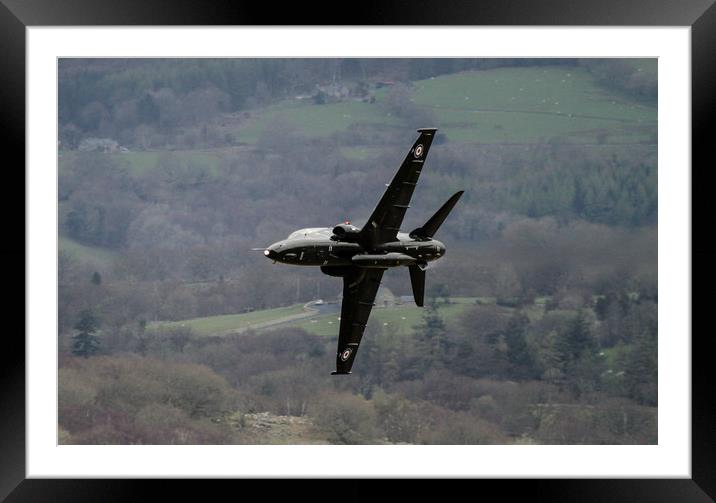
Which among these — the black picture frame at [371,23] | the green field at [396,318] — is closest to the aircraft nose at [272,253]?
the black picture frame at [371,23]

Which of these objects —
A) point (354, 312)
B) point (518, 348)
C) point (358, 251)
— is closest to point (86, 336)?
point (518, 348)

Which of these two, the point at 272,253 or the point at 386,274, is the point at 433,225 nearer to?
the point at 272,253

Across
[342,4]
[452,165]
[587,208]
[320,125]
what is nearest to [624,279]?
[587,208]

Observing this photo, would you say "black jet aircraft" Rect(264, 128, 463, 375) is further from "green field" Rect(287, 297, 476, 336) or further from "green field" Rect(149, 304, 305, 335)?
"green field" Rect(287, 297, 476, 336)

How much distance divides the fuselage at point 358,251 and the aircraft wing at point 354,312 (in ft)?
9.53

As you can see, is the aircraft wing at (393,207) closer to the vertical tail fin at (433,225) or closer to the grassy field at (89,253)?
the vertical tail fin at (433,225)

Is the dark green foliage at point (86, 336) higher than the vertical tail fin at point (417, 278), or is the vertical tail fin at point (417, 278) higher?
the vertical tail fin at point (417, 278)

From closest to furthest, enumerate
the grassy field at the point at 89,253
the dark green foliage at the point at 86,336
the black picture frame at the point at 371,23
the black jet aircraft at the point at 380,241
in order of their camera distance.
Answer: the black picture frame at the point at 371,23
the black jet aircraft at the point at 380,241
the dark green foliage at the point at 86,336
the grassy field at the point at 89,253

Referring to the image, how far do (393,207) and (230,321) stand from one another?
A: 3585 cm

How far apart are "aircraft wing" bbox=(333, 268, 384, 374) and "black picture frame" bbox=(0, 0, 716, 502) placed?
9.56 metres

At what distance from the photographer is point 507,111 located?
79562 mm

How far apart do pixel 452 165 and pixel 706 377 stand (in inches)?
1906

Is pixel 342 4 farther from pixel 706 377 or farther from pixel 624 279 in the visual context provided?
pixel 624 279

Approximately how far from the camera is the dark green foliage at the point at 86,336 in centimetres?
6962
